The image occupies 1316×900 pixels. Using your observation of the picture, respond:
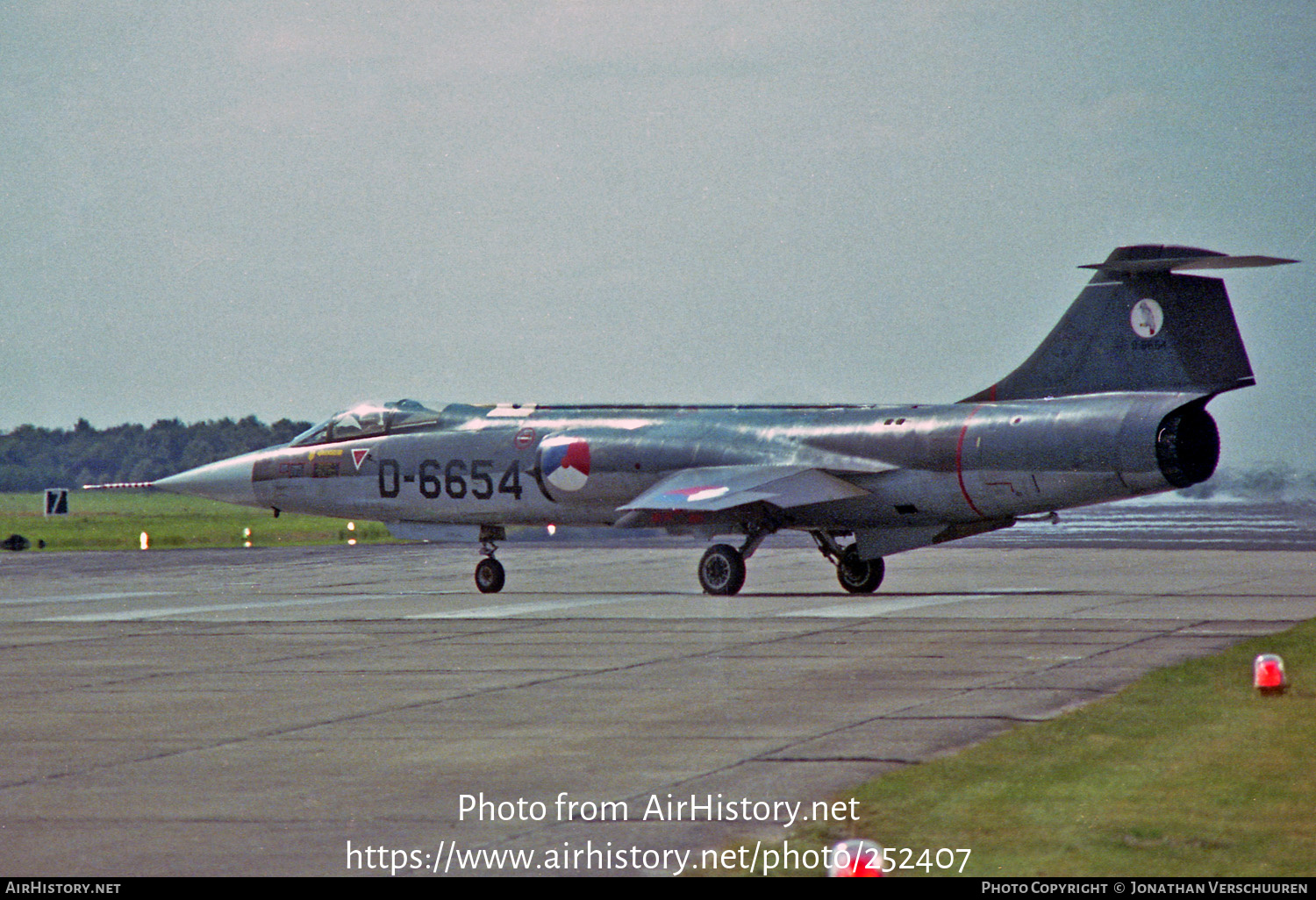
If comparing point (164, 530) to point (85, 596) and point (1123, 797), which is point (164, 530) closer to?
point (85, 596)

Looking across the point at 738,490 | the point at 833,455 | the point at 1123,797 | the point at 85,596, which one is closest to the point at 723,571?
the point at 738,490

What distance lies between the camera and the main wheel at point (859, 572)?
1025 inches

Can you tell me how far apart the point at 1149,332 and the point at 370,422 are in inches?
552

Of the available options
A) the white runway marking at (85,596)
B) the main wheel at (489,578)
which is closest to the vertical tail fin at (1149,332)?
the main wheel at (489,578)

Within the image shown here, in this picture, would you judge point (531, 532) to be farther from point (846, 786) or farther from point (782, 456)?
point (846, 786)

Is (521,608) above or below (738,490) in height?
below

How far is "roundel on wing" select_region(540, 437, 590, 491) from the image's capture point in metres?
27.5

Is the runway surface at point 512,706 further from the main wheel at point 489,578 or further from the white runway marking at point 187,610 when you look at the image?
the main wheel at point 489,578

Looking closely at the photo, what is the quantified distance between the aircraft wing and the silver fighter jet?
0.04 metres

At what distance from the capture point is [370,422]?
98.3 ft

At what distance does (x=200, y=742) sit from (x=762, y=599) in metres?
14.7

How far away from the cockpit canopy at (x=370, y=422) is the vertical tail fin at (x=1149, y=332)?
11.3 m

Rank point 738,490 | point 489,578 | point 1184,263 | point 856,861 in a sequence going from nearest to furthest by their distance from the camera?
point 856,861 → point 1184,263 → point 738,490 → point 489,578

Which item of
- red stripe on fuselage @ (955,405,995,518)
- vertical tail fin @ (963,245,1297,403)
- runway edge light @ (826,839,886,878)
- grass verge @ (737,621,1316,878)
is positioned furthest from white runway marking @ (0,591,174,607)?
runway edge light @ (826,839,886,878)
